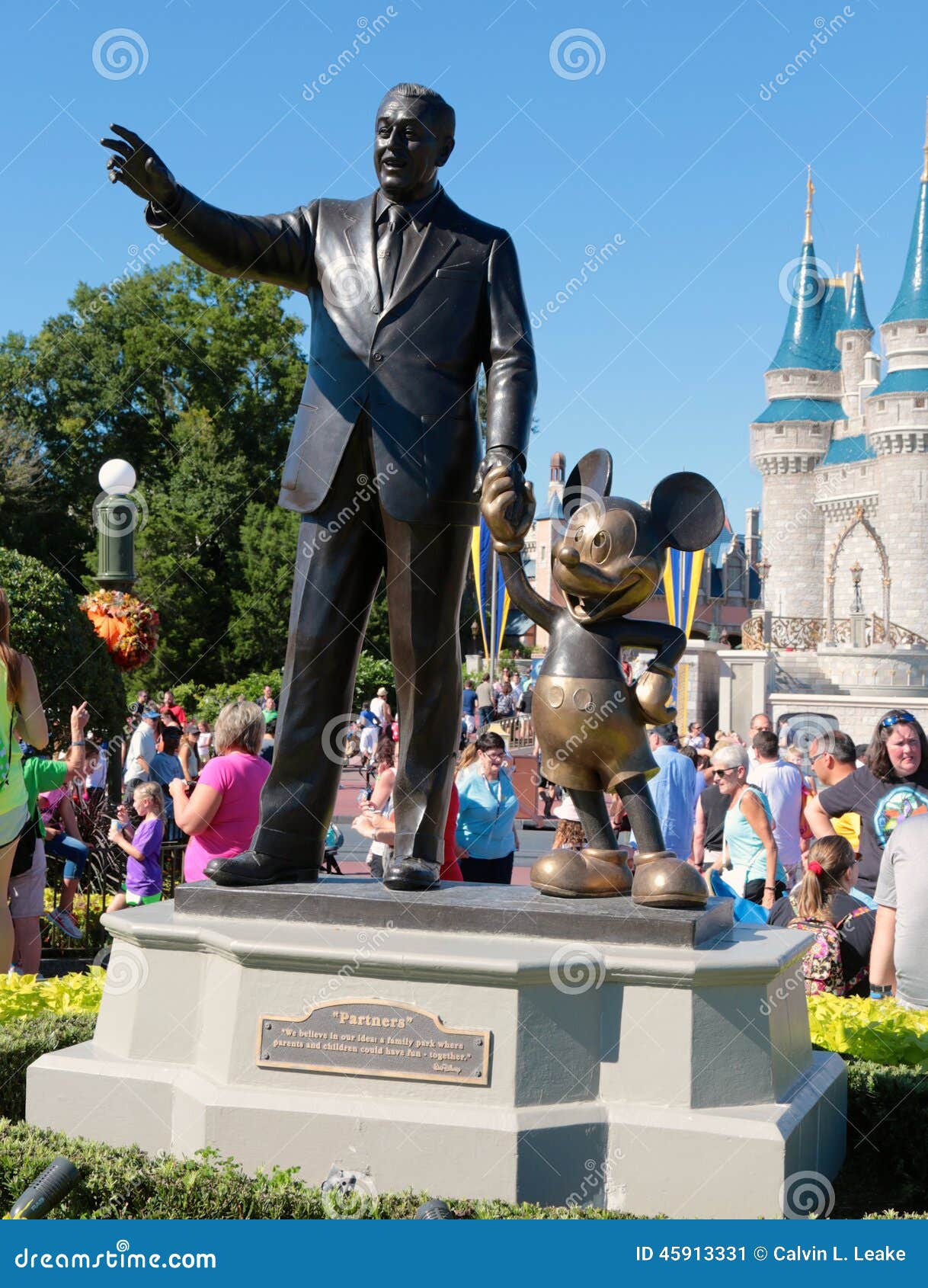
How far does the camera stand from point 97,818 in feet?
33.1

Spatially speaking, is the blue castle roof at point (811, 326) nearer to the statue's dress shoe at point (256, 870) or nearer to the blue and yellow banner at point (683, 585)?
the blue and yellow banner at point (683, 585)

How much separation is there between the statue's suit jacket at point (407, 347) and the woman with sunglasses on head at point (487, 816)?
342 cm

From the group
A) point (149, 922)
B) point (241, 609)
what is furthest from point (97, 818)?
point (241, 609)

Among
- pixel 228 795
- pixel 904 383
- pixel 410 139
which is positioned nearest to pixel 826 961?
pixel 228 795

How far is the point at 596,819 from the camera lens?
14.6 ft

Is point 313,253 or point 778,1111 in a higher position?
point 313,253

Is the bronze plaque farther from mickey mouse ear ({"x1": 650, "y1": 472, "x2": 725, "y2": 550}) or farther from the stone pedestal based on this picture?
mickey mouse ear ({"x1": 650, "y1": 472, "x2": 725, "y2": 550})

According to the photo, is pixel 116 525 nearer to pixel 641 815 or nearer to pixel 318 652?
pixel 318 652

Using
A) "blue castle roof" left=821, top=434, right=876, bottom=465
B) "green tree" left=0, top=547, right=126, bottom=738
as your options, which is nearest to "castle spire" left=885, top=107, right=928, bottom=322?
"blue castle roof" left=821, top=434, right=876, bottom=465

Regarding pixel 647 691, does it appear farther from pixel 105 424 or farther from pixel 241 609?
pixel 105 424

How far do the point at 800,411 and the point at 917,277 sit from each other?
29.5ft

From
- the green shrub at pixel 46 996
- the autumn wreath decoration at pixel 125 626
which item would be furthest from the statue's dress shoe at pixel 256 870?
the autumn wreath decoration at pixel 125 626

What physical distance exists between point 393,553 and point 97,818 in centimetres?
625

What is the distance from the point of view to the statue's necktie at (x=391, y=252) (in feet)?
15.0
